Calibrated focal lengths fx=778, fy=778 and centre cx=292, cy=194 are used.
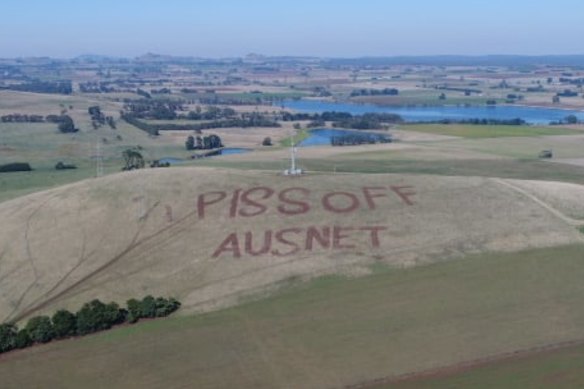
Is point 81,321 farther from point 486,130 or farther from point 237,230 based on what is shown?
point 486,130

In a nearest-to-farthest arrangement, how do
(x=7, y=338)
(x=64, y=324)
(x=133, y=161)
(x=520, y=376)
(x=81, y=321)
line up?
1. (x=520, y=376)
2. (x=7, y=338)
3. (x=64, y=324)
4. (x=81, y=321)
5. (x=133, y=161)

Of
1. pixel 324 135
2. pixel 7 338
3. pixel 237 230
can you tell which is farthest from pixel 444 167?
pixel 7 338

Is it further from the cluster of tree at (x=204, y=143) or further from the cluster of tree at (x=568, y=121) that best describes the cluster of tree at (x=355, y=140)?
the cluster of tree at (x=568, y=121)

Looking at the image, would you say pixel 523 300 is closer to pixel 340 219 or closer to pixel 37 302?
pixel 340 219

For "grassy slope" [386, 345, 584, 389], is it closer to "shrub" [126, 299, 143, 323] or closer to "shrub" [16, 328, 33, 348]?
"shrub" [126, 299, 143, 323]

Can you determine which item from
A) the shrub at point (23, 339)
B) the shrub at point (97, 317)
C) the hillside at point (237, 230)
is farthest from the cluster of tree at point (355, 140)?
the shrub at point (23, 339)

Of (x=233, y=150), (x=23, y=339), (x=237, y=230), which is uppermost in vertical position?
(x=237, y=230)

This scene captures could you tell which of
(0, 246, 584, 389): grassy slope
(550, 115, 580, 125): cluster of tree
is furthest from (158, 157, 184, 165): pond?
(550, 115, 580, 125): cluster of tree
